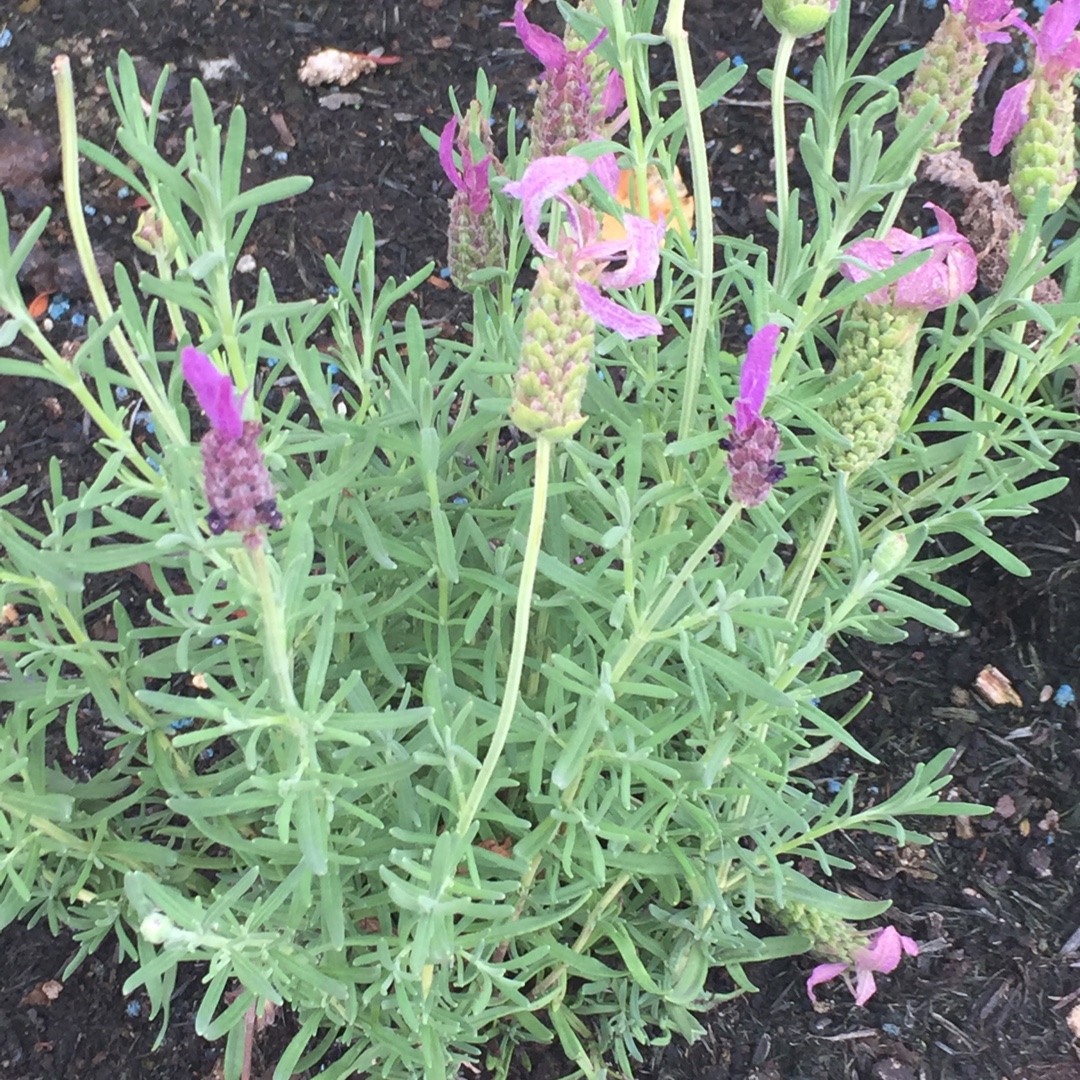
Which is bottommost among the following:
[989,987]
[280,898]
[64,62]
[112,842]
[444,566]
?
[989,987]

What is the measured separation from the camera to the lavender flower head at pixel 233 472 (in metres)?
0.60

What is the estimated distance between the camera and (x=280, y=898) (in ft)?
3.20

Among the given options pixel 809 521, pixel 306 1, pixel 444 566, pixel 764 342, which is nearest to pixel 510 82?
pixel 306 1

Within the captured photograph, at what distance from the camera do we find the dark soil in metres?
1.51

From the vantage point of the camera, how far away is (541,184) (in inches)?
25.7

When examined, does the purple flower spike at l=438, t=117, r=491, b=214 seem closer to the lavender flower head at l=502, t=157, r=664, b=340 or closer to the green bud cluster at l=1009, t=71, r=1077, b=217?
the lavender flower head at l=502, t=157, r=664, b=340

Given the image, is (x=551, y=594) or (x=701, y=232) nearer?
(x=701, y=232)

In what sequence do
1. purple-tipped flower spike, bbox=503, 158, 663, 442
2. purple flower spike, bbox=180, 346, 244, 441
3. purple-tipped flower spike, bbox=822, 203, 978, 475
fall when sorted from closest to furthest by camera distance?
purple flower spike, bbox=180, 346, 244, 441 → purple-tipped flower spike, bbox=503, 158, 663, 442 → purple-tipped flower spike, bbox=822, 203, 978, 475

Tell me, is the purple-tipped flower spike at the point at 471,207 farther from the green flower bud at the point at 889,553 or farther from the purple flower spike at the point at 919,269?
the green flower bud at the point at 889,553

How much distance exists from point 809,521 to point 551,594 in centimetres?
33

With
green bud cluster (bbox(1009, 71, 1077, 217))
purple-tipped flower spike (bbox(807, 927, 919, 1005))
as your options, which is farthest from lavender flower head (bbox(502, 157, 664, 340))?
purple-tipped flower spike (bbox(807, 927, 919, 1005))

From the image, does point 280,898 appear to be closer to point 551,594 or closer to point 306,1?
point 551,594

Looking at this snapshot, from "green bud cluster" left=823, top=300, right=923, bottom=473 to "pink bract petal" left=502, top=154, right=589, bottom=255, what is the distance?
0.36 m

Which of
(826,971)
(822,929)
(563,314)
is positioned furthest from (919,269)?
(826,971)
